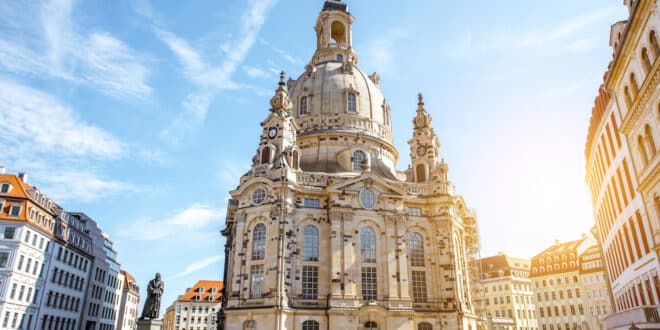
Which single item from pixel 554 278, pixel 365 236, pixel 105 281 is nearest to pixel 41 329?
pixel 105 281

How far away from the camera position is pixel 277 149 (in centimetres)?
4838

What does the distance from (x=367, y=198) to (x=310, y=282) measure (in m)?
9.94

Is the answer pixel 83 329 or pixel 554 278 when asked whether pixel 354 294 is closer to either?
pixel 83 329

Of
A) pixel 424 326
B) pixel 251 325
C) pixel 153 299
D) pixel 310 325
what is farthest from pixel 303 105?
pixel 153 299

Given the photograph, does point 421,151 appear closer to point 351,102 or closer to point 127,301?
point 351,102

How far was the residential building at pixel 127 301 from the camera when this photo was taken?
3101 inches

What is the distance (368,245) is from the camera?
4553 centimetres

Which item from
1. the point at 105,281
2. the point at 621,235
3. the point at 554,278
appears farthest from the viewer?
the point at 554,278

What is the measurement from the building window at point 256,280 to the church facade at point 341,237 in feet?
0.33

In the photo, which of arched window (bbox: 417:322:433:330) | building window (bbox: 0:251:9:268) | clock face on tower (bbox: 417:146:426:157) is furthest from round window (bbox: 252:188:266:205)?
building window (bbox: 0:251:9:268)

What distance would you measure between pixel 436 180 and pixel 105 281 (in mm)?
49459

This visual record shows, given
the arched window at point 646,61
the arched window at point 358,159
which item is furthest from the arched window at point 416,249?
the arched window at point 646,61

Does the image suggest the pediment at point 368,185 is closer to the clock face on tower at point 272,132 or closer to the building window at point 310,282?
the building window at point 310,282

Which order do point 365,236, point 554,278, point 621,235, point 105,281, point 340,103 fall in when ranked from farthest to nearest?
1. point 554,278
2. point 105,281
3. point 340,103
4. point 365,236
5. point 621,235
